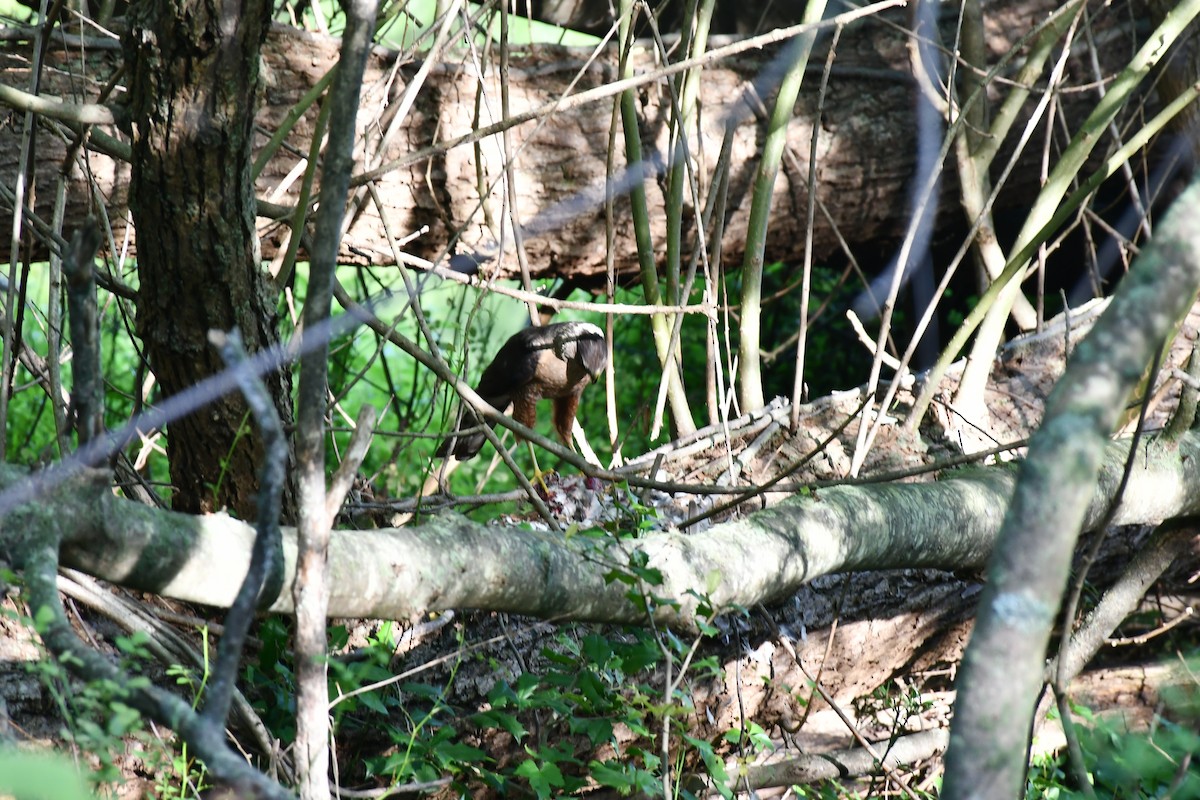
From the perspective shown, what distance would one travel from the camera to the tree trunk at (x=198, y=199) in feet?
5.75

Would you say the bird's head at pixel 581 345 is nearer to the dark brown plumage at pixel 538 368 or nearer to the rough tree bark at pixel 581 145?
the dark brown plumage at pixel 538 368

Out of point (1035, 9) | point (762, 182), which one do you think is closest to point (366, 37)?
point (762, 182)

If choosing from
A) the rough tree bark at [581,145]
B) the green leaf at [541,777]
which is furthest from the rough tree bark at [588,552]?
the rough tree bark at [581,145]

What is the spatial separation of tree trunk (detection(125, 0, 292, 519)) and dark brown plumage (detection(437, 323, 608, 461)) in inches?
64.4

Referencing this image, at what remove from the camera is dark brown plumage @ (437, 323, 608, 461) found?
3.75m

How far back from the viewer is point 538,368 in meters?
3.79

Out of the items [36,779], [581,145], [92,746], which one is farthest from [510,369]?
[36,779]

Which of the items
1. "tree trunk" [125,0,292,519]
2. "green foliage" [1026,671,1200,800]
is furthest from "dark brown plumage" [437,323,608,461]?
"green foliage" [1026,671,1200,800]

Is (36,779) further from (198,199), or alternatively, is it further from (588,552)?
(198,199)

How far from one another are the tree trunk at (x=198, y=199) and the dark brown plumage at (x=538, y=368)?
1636 millimetres

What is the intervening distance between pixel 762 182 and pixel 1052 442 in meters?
2.19

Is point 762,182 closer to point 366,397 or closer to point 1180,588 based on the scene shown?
point 1180,588

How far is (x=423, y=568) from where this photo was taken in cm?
150

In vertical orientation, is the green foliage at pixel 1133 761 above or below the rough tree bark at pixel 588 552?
below
